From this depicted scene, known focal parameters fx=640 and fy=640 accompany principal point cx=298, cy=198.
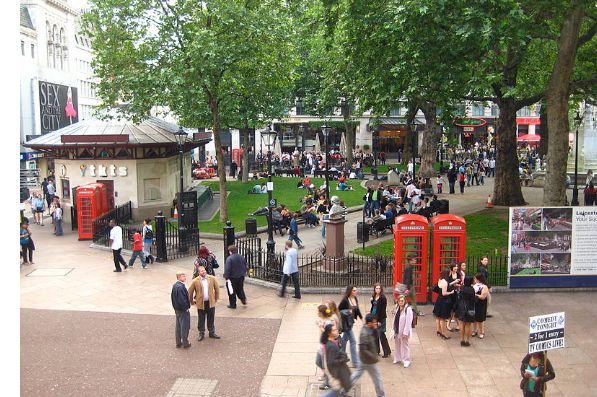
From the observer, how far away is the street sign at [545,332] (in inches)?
367

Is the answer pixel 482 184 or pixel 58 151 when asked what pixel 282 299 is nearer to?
pixel 58 151

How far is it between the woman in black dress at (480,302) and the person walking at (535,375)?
3.46 metres

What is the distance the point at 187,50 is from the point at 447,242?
13.4 metres

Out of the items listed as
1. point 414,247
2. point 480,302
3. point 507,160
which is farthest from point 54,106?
point 480,302

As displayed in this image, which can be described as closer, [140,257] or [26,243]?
[140,257]

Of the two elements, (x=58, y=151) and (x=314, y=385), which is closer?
(x=314, y=385)

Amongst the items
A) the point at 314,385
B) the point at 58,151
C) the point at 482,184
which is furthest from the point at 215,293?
the point at 482,184

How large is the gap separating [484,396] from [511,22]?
10.9 meters

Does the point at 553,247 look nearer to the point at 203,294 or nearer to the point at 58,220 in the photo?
the point at 203,294

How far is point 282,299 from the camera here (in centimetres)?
1636

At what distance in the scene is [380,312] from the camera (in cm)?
1221

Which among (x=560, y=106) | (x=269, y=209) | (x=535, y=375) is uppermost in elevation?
(x=560, y=106)

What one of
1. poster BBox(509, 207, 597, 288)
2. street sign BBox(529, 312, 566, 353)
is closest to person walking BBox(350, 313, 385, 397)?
street sign BBox(529, 312, 566, 353)

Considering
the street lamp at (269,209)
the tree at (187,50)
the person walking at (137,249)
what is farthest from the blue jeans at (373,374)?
the tree at (187,50)
